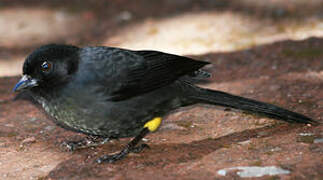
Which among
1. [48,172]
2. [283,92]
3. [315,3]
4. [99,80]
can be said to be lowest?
[48,172]

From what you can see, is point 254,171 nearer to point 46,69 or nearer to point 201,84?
point 46,69

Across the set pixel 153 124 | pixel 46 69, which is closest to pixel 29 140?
pixel 46 69

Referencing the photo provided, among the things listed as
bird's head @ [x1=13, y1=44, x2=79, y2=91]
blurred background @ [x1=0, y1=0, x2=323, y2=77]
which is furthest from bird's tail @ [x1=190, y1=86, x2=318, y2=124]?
blurred background @ [x1=0, y1=0, x2=323, y2=77]

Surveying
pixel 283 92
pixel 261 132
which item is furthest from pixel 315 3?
pixel 261 132

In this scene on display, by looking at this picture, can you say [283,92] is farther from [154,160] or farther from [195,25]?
[195,25]

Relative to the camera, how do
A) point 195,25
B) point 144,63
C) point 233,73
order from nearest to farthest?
1. point 144,63
2. point 233,73
3. point 195,25

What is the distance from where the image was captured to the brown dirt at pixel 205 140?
396 cm

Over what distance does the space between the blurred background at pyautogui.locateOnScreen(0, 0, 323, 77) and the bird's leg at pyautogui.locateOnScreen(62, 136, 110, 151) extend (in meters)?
3.24

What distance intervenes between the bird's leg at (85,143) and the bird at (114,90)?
1.04ft

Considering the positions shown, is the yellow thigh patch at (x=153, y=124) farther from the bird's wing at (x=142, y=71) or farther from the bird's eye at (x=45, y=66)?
the bird's eye at (x=45, y=66)

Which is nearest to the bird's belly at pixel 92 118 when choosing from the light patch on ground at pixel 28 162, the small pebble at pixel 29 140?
the light patch on ground at pixel 28 162

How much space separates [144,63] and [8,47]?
512cm

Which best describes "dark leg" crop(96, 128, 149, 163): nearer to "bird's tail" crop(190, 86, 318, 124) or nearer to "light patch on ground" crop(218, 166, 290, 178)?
"bird's tail" crop(190, 86, 318, 124)

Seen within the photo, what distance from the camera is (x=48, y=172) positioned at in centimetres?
407
